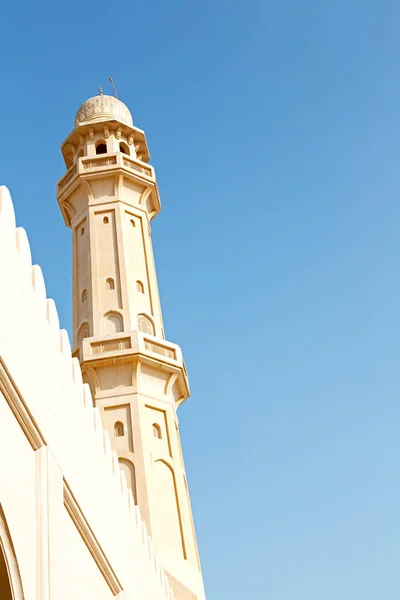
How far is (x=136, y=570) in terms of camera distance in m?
6.94

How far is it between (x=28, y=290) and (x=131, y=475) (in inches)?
281

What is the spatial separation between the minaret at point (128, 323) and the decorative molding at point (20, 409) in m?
6.93

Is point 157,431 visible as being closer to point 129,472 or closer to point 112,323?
point 129,472

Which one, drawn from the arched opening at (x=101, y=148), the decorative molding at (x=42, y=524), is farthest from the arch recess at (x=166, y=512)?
the decorative molding at (x=42, y=524)

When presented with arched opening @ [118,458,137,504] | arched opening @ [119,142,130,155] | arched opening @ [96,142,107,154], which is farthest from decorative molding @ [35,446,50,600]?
arched opening @ [119,142,130,155]

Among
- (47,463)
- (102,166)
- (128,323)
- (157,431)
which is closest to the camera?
(47,463)

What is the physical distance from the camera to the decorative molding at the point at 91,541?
16.7 ft

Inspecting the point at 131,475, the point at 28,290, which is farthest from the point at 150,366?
the point at 28,290

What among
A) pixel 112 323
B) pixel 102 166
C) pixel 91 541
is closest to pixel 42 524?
pixel 91 541

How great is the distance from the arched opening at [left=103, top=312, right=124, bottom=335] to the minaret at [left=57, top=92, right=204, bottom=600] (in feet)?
0.06

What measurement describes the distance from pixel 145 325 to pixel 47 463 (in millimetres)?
8753

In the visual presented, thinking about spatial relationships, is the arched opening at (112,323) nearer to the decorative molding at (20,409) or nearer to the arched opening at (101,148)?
the arched opening at (101,148)

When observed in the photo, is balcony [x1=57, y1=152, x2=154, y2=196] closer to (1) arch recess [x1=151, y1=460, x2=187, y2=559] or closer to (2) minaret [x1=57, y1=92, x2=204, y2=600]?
(2) minaret [x1=57, y1=92, x2=204, y2=600]

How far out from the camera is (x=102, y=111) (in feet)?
53.4
